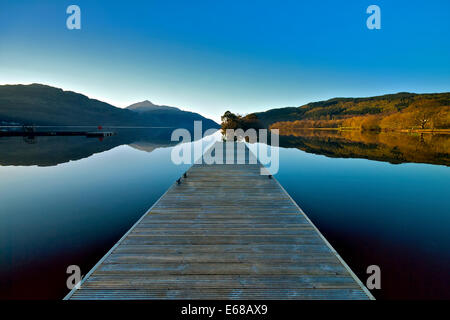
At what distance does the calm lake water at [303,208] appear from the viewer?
195 inches

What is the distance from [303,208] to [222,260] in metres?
6.67

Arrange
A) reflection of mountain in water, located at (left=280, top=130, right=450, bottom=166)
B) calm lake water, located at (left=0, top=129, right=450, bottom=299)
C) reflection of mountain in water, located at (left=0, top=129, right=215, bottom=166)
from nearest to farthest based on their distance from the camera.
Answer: calm lake water, located at (left=0, top=129, right=450, bottom=299), reflection of mountain in water, located at (left=0, top=129, right=215, bottom=166), reflection of mountain in water, located at (left=280, top=130, right=450, bottom=166)

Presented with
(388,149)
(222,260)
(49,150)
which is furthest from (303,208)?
(49,150)

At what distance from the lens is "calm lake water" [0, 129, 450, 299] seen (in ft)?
16.3

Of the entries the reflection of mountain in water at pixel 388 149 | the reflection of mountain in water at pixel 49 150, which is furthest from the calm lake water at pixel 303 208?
the reflection of mountain in water at pixel 388 149

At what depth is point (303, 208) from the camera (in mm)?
9258

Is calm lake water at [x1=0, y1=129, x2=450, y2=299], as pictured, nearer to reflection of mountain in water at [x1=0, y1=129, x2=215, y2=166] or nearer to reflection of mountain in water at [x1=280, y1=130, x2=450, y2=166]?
reflection of mountain in water at [x1=0, y1=129, x2=215, y2=166]

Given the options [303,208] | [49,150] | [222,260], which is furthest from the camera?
[49,150]

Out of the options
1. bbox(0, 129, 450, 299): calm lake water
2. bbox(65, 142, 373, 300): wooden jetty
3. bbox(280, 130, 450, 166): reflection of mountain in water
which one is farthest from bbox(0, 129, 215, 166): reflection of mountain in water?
bbox(280, 130, 450, 166): reflection of mountain in water

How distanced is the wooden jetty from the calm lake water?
6.39 feet

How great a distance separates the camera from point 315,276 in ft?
11.3

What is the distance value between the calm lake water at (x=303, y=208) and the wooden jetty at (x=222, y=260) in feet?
6.39

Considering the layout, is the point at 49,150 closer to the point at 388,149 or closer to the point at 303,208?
the point at 303,208
